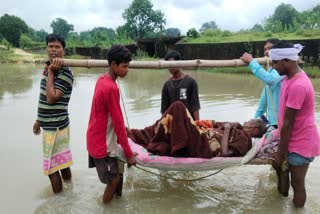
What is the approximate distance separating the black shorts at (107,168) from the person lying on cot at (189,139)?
0.45 metres

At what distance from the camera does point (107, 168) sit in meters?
3.31

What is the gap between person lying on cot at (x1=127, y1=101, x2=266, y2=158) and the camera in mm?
3459

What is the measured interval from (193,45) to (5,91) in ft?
34.2

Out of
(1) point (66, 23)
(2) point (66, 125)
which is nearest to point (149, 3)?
(1) point (66, 23)

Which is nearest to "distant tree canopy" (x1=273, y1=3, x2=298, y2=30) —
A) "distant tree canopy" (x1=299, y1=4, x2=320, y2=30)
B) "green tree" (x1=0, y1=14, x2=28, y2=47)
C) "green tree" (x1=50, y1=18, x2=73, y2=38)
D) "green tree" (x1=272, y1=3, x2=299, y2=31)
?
"green tree" (x1=272, y1=3, x2=299, y2=31)

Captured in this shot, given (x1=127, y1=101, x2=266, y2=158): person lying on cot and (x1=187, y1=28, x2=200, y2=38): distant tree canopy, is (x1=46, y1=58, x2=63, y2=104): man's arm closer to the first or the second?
(x1=127, y1=101, x2=266, y2=158): person lying on cot

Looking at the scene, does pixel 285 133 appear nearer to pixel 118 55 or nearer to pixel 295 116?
pixel 295 116

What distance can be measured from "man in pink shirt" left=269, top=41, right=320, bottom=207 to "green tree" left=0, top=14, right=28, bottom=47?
56.2 m

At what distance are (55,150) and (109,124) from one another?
33.8 inches

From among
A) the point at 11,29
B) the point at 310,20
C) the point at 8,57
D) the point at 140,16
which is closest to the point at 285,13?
the point at 140,16

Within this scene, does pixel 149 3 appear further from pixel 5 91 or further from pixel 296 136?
pixel 296 136

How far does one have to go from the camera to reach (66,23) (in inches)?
3243

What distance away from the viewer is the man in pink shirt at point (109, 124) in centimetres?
309

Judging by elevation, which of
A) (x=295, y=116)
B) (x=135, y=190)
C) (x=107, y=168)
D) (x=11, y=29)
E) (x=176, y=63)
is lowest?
(x=135, y=190)
